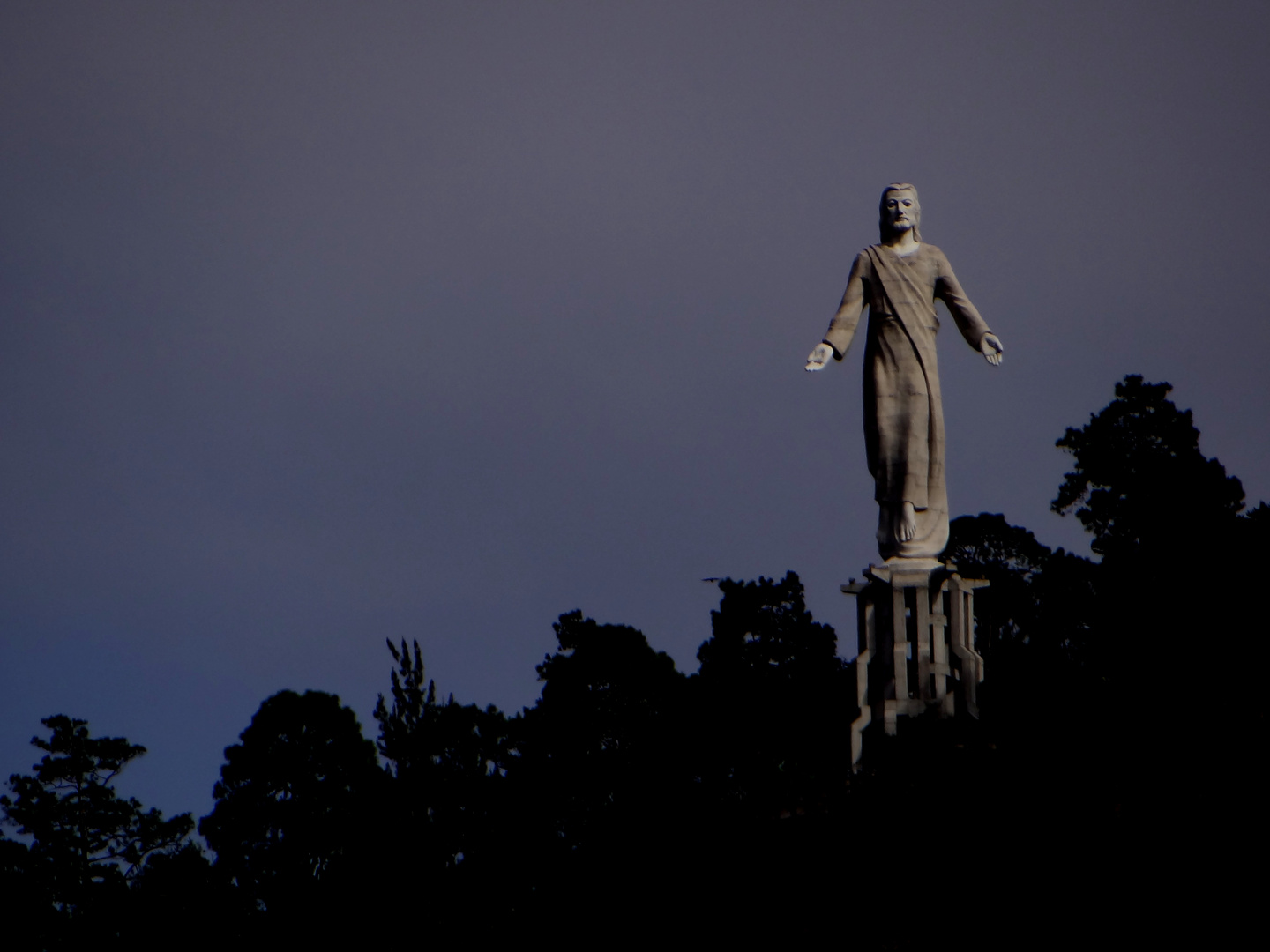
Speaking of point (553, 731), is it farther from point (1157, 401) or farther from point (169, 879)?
point (1157, 401)

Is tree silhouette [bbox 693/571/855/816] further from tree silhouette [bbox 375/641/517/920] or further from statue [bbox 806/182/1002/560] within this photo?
statue [bbox 806/182/1002/560]

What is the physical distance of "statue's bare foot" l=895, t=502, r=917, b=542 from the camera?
50.0 feet

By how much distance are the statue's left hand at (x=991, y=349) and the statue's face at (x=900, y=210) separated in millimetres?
1312

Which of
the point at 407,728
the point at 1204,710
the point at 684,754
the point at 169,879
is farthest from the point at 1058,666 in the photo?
the point at 169,879

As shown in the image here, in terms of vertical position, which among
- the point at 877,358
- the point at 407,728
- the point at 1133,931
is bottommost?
the point at 1133,931

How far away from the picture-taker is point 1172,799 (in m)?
11.8

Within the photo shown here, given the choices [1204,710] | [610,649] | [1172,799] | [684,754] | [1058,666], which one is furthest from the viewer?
[610,649]

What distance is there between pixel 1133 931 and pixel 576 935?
429cm

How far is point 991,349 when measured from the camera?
1581cm

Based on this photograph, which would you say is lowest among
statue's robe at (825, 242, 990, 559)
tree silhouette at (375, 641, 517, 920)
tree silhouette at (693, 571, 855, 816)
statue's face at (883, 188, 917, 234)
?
tree silhouette at (375, 641, 517, 920)

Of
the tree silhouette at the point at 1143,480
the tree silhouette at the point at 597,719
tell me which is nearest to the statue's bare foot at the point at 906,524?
the tree silhouette at the point at 597,719

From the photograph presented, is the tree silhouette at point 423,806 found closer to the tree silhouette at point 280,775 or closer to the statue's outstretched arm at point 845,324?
the statue's outstretched arm at point 845,324

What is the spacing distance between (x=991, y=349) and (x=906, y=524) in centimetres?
186

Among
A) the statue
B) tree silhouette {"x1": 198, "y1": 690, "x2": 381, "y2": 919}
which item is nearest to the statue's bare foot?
the statue
